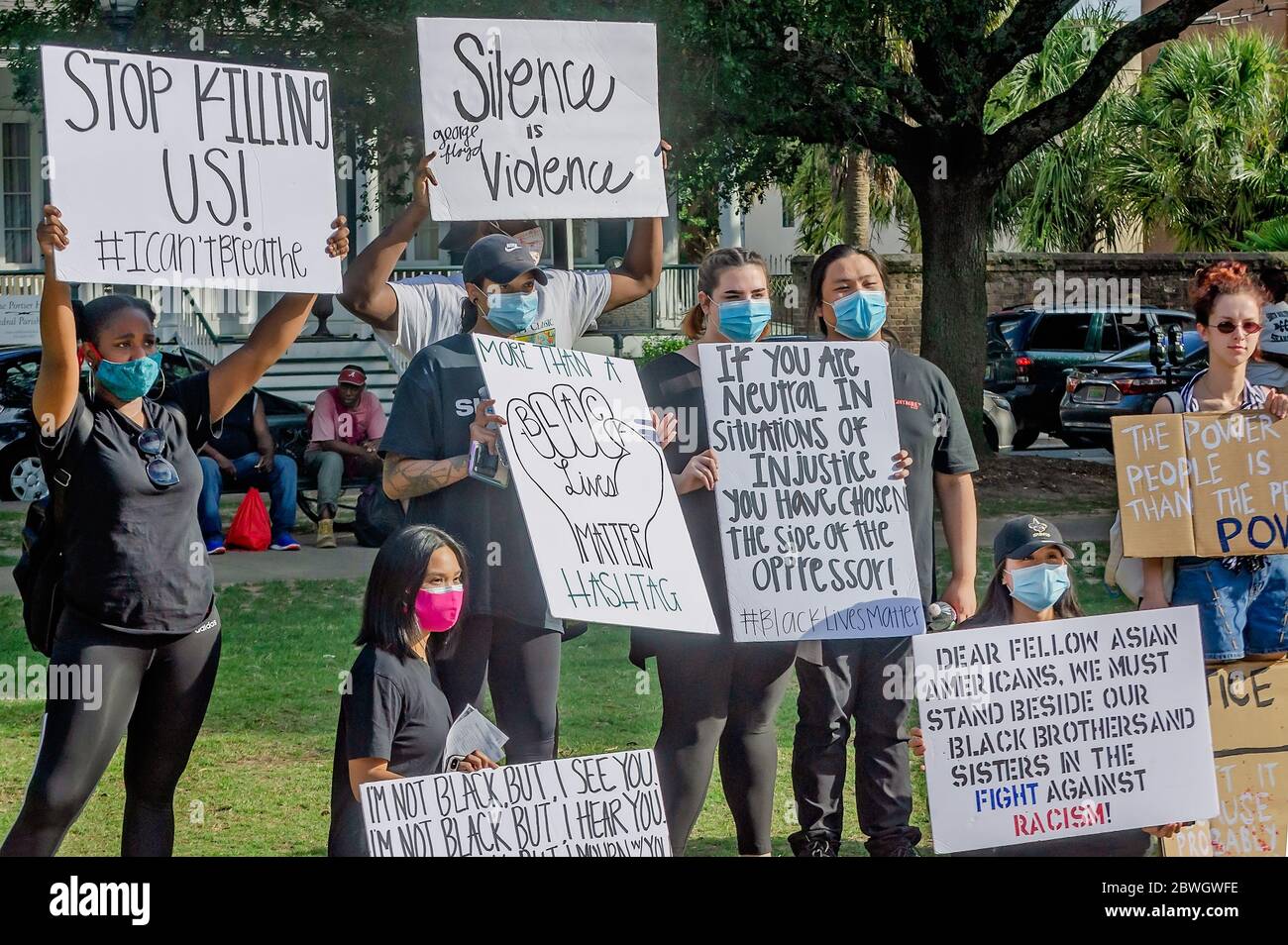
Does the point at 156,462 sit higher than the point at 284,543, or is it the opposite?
the point at 156,462

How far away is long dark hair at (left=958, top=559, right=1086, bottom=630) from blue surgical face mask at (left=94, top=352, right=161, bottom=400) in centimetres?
238

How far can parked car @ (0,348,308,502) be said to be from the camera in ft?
44.4

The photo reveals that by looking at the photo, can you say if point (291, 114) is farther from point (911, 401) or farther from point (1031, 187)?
point (1031, 187)

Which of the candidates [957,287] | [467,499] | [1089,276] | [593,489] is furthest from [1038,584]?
[1089,276]

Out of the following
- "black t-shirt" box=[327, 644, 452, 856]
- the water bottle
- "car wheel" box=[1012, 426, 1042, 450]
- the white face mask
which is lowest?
"black t-shirt" box=[327, 644, 452, 856]

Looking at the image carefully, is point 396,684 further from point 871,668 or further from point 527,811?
point 871,668

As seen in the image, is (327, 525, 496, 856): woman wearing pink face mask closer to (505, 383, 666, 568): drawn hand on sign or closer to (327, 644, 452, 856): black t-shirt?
(327, 644, 452, 856): black t-shirt

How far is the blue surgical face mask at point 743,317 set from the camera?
4969mm

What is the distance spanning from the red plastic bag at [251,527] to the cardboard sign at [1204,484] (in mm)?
7744

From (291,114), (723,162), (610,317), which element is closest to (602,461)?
(291,114)

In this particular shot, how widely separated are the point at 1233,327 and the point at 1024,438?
15.0m

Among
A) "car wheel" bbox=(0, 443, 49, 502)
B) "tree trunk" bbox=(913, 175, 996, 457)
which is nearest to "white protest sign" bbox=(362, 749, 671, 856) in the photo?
"car wheel" bbox=(0, 443, 49, 502)

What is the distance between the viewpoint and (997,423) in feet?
55.7

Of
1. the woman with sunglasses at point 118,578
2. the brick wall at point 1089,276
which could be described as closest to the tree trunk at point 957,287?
the brick wall at point 1089,276
